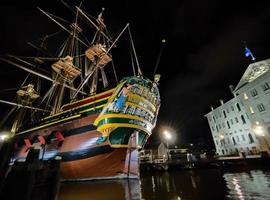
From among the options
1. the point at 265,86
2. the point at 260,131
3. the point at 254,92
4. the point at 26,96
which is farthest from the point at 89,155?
the point at 26,96

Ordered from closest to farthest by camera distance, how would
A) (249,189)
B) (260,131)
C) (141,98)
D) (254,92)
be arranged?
(249,189)
(141,98)
(260,131)
(254,92)

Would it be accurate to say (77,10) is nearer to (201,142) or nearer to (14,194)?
(14,194)

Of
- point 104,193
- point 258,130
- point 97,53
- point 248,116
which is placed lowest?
point 104,193

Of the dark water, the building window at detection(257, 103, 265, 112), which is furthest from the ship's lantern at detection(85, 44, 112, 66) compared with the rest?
the building window at detection(257, 103, 265, 112)

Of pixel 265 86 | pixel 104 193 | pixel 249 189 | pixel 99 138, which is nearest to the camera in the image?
pixel 249 189

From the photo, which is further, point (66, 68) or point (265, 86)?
point (66, 68)

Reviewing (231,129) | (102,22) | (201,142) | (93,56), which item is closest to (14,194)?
(93,56)

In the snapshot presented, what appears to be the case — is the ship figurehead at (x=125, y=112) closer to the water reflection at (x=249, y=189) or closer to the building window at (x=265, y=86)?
the water reflection at (x=249, y=189)

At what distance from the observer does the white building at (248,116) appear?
3023cm

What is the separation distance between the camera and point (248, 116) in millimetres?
34688

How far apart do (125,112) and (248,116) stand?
108 ft

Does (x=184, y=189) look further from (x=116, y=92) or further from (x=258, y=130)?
(x=258, y=130)

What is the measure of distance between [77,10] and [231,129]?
47509mm

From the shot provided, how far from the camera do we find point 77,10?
102 feet
